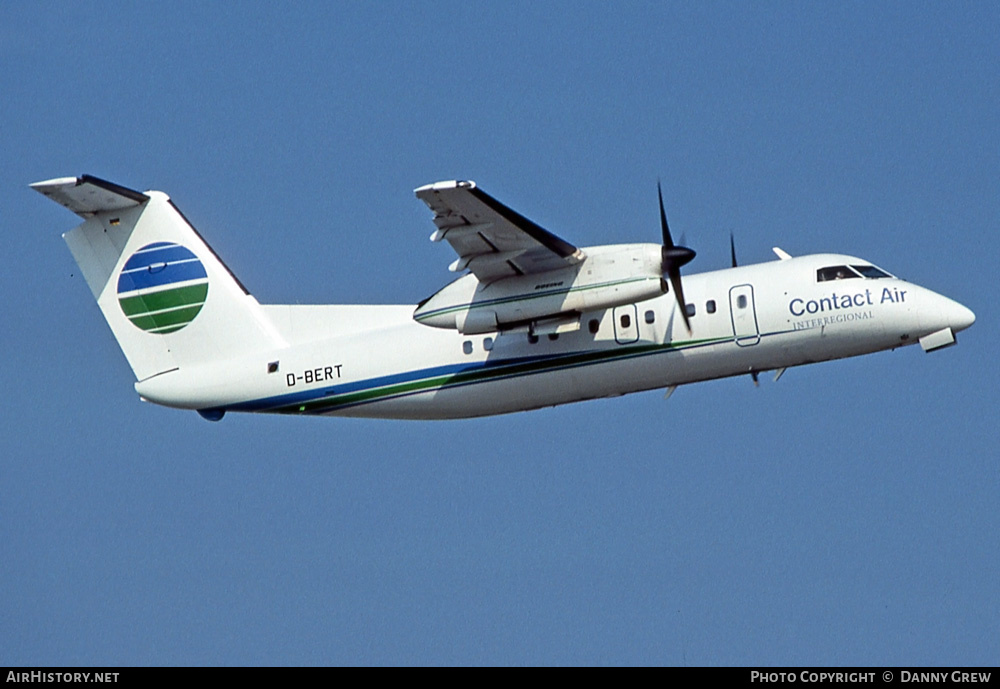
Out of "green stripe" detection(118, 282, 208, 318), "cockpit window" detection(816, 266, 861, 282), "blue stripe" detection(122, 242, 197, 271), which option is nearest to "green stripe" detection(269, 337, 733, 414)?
"cockpit window" detection(816, 266, 861, 282)

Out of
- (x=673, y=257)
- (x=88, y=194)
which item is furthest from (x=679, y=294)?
(x=88, y=194)

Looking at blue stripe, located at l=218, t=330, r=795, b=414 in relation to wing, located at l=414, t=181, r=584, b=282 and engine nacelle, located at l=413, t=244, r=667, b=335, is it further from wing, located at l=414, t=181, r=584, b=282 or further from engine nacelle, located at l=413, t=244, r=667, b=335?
wing, located at l=414, t=181, r=584, b=282

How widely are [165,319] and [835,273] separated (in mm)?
11048

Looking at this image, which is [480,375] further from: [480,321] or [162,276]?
[162,276]

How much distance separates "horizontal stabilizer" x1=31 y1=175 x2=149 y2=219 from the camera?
71.3ft

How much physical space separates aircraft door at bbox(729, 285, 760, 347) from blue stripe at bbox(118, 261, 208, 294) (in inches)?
353

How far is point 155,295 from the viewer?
23.2 m

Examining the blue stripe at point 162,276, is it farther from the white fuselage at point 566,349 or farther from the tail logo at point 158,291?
the white fuselage at point 566,349

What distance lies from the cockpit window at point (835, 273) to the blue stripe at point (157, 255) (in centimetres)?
1052

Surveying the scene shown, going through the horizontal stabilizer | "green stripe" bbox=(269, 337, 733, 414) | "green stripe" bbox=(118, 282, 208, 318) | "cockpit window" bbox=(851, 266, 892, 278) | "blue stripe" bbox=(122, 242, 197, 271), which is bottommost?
"green stripe" bbox=(269, 337, 733, 414)

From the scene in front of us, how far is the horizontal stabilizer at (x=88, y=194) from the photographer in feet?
71.3

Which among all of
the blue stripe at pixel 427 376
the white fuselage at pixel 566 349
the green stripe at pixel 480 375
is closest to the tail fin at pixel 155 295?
the white fuselage at pixel 566 349
